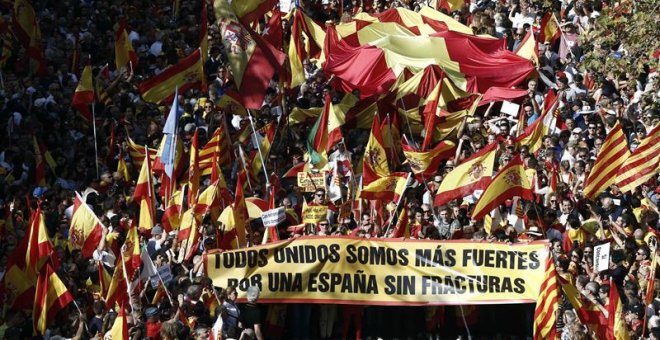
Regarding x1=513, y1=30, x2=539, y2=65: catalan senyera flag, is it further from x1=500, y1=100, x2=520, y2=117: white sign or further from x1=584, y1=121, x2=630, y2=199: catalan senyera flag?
x1=584, y1=121, x2=630, y2=199: catalan senyera flag

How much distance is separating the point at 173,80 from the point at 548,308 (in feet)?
26.6

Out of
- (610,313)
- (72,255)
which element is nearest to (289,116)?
(72,255)

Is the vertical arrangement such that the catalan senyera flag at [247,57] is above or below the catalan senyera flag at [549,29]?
below

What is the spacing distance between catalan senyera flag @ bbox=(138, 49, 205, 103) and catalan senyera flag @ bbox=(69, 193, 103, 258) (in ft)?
11.9

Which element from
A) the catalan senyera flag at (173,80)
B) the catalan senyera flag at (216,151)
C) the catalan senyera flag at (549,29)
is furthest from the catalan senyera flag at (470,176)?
the catalan senyera flag at (549,29)

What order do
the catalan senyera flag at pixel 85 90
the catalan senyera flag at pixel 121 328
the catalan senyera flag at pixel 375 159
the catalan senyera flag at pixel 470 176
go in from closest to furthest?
the catalan senyera flag at pixel 121 328 < the catalan senyera flag at pixel 470 176 < the catalan senyera flag at pixel 375 159 < the catalan senyera flag at pixel 85 90

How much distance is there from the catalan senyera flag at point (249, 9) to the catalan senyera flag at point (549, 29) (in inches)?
211

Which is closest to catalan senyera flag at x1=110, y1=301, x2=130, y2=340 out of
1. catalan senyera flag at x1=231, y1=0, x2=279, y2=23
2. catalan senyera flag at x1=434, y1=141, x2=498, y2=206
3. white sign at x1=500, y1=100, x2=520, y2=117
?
catalan senyera flag at x1=434, y1=141, x2=498, y2=206

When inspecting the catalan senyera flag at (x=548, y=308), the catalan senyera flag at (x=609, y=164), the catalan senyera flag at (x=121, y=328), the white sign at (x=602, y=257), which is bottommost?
the catalan senyera flag at (x=121, y=328)

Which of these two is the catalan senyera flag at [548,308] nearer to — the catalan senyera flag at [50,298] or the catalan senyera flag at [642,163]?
the catalan senyera flag at [642,163]

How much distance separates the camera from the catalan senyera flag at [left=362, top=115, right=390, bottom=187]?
2562cm

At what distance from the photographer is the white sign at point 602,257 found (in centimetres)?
2247

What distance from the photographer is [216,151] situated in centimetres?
2653

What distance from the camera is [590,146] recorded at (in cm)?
2666
